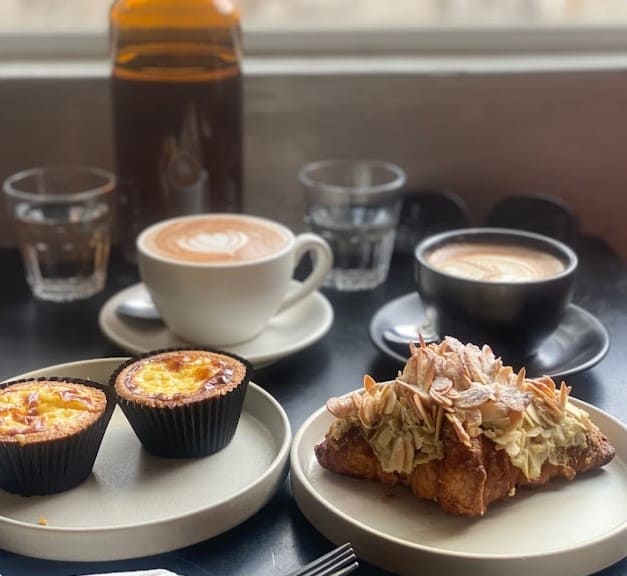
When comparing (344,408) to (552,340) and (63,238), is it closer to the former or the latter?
(552,340)

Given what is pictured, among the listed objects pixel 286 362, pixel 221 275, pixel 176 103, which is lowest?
pixel 286 362

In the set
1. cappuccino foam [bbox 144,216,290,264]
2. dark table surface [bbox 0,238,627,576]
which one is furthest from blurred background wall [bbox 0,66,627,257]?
cappuccino foam [bbox 144,216,290,264]

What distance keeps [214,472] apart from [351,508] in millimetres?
137

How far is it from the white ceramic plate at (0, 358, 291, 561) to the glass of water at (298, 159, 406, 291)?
0.42 meters

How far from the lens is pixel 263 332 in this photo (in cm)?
118

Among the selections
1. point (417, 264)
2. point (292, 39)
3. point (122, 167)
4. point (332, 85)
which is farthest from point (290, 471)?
point (292, 39)

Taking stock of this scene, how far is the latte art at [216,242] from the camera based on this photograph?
3.79ft

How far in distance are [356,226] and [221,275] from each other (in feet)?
1.02

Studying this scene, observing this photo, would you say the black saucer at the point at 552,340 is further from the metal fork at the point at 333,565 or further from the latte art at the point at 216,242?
the metal fork at the point at 333,565

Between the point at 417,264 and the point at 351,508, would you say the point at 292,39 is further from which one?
the point at 351,508

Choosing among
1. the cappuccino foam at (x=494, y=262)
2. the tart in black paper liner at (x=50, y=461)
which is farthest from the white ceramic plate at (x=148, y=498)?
the cappuccino foam at (x=494, y=262)

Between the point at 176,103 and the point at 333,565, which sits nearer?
the point at 333,565

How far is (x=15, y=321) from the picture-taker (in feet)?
4.04

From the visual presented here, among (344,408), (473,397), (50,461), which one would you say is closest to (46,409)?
(50,461)
